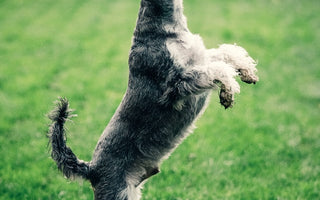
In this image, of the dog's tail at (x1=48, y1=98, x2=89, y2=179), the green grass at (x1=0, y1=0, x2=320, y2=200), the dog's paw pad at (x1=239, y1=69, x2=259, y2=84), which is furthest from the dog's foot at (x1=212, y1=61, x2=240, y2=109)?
the green grass at (x1=0, y1=0, x2=320, y2=200)

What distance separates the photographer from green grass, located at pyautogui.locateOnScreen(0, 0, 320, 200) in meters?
4.38

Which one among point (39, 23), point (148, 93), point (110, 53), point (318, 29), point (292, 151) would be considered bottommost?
point (148, 93)

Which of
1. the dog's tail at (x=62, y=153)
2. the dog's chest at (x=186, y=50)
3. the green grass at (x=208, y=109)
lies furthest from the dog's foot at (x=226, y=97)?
the green grass at (x=208, y=109)

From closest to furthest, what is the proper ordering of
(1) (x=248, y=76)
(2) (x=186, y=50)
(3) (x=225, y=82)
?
1. (3) (x=225, y=82)
2. (2) (x=186, y=50)
3. (1) (x=248, y=76)

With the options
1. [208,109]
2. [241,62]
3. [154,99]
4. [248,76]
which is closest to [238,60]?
[241,62]

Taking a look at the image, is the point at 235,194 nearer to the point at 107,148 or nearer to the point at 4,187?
the point at 107,148

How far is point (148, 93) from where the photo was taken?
2.62 metres

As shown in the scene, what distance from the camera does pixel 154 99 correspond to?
2615 millimetres

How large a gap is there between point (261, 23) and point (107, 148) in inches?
271

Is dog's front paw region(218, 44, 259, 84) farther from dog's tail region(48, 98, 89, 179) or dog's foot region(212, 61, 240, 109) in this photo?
dog's tail region(48, 98, 89, 179)

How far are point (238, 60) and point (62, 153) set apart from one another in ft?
4.83

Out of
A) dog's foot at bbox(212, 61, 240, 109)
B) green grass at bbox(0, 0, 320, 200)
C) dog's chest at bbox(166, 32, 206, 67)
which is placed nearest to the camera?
dog's foot at bbox(212, 61, 240, 109)

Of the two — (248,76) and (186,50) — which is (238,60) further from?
(186,50)

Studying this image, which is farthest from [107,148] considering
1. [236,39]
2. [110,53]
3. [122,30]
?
[122,30]
